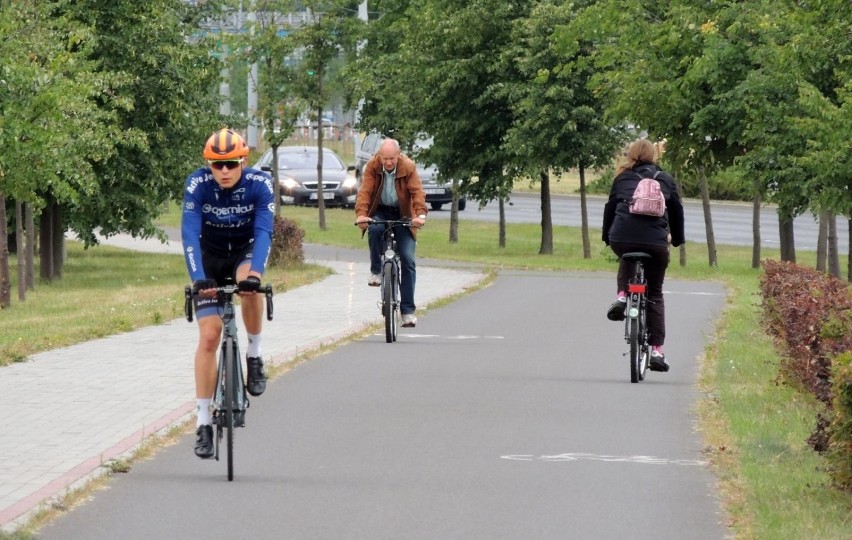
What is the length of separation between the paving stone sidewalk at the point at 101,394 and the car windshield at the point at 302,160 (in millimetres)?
30419

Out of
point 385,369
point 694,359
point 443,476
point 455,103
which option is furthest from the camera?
point 455,103

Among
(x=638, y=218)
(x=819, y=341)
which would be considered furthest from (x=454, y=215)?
(x=819, y=341)

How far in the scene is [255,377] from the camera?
30.1ft

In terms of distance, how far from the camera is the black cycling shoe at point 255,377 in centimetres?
915

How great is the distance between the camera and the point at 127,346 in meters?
14.8

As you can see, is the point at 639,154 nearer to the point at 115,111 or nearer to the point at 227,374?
the point at 227,374

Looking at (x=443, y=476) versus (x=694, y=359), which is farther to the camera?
(x=694, y=359)

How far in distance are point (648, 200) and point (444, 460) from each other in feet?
13.1

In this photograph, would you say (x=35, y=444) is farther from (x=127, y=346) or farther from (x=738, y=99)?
(x=738, y=99)

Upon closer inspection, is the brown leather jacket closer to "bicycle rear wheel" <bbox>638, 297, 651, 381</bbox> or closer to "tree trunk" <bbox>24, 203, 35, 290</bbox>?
"bicycle rear wheel" <bbox>638, 297, 651, 381</bbox>

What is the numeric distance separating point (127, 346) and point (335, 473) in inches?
265

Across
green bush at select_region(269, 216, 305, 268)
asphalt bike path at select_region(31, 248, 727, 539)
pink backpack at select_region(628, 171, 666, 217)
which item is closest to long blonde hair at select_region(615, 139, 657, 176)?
pink backpack at select_region(628, 171, 666, 217)

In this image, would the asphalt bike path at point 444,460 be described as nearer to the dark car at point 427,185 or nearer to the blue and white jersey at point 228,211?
the blue and white jersey at point 228,211

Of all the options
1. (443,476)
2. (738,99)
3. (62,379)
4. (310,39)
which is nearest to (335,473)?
(443,476)
